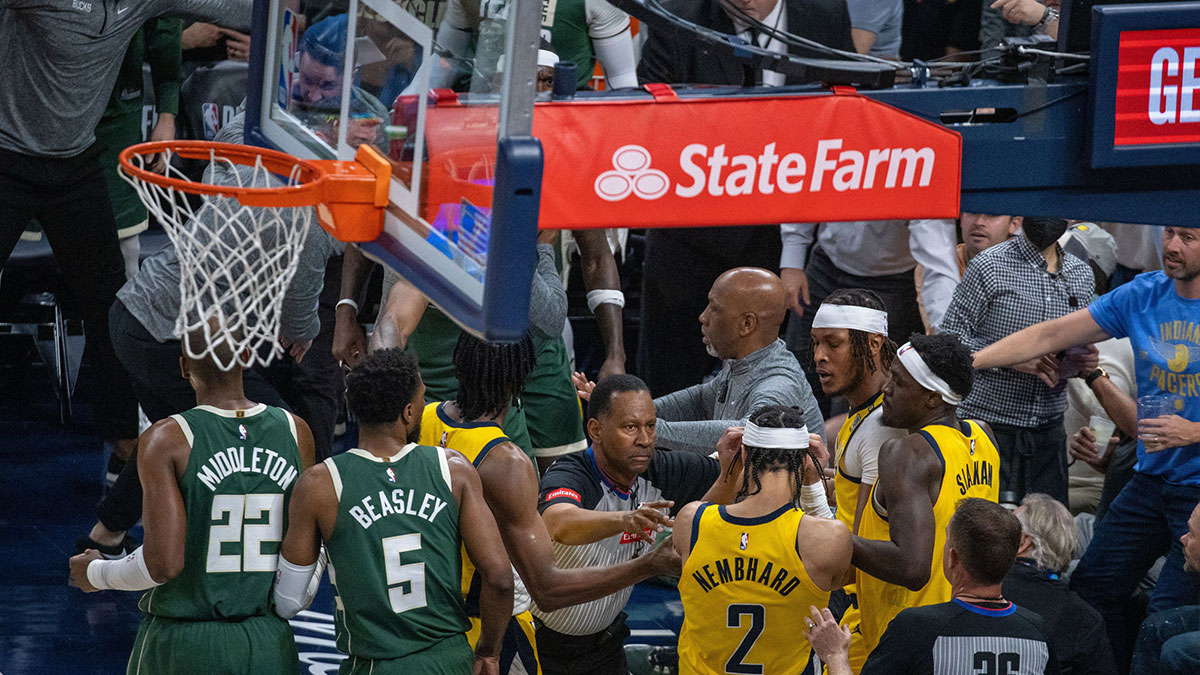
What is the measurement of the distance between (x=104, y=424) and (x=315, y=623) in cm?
182

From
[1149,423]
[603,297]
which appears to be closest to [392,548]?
[603,297]

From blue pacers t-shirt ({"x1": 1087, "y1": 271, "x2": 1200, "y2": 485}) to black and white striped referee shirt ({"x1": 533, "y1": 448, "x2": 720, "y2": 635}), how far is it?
7.12 feet

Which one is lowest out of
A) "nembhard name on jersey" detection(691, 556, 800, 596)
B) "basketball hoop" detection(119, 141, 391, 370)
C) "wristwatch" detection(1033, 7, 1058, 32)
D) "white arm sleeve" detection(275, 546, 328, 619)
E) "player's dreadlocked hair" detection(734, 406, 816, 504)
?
"white arm sleeve" detection(275, 546, 328, 619)

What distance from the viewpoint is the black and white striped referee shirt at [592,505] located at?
5543mm

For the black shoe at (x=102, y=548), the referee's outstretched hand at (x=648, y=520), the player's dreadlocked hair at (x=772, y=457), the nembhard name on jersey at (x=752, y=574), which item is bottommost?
Answer: the black shoe at (x=102, y=548)

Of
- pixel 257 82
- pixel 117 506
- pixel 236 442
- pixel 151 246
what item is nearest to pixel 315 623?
pixel 117 506

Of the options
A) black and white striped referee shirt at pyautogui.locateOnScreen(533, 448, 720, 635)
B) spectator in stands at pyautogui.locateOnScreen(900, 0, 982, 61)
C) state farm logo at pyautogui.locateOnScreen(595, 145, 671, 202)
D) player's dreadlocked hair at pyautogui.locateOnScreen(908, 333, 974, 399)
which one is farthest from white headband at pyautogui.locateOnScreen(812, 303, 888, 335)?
spectator in stands at pyautogui.locateOnScreen(900, 0, 982, 61)

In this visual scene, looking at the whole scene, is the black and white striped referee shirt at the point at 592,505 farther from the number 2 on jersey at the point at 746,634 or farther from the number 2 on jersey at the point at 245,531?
the number 2 on jersey at the point at 245,531

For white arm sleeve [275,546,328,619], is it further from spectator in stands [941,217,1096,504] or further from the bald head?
spectator in stands [941,217,1096,504]

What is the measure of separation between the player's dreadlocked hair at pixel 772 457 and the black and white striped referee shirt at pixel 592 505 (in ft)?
2.72

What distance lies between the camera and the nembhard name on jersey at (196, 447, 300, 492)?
4.86m

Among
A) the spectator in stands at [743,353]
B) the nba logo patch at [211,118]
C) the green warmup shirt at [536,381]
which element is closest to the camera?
the spectator in stands at [743,353]

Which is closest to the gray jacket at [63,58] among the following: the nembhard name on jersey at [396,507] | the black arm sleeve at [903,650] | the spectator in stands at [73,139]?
the spectator in stands at [73,139]

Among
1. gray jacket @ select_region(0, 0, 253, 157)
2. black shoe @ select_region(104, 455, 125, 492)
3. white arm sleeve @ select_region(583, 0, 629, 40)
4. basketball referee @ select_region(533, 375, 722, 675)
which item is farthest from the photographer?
black shoe @ select_region(104, 455, 125, 492)
